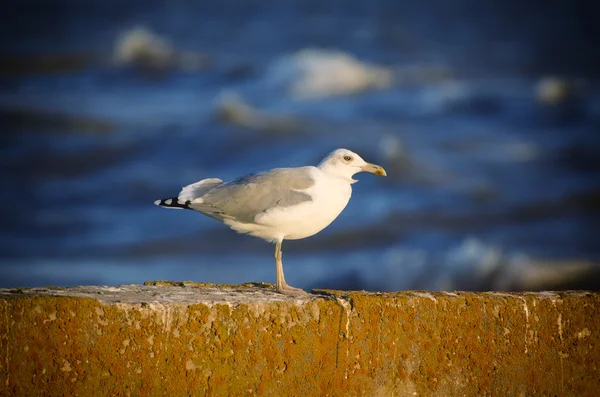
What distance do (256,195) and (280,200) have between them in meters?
0.24

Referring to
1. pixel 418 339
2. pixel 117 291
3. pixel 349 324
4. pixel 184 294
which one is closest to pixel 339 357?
pixel 349 324

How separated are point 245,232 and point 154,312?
2410mm

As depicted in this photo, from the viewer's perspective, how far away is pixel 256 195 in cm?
722

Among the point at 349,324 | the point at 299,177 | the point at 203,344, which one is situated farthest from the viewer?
the point at 299,177

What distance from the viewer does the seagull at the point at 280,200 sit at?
280 inches

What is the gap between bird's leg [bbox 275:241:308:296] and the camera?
6.13m

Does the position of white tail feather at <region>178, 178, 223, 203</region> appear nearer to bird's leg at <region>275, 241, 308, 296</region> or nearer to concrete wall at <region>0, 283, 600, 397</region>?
bird's leg at <region>275, 241, 308, 296</region>

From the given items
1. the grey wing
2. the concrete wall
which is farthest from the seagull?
the concrete wall

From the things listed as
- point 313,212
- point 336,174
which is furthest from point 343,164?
point 313,212

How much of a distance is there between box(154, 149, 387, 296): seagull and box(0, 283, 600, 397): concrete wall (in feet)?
2.66

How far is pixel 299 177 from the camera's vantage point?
23.9 feet

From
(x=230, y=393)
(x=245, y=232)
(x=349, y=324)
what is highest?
(x=245, y=232)

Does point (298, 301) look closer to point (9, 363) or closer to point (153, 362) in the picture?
point (153, 362)

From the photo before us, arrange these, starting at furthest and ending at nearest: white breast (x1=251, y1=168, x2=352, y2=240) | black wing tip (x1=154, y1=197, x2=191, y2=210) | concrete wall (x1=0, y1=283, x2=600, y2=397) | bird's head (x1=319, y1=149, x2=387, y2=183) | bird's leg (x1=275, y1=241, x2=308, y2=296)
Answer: bird's head (x1=319, y1=149, x2=387, y2=183)
black wing tip (x1=154, y1=197, x2=191, y2=210)
white breast (x1=251, y1=168, x2=352, y2=240)
bird's leg (x1=275, y1=241, x2=308, y2=296)
concrete wall (x1=0, y1=283, x2=600, y2=397)
